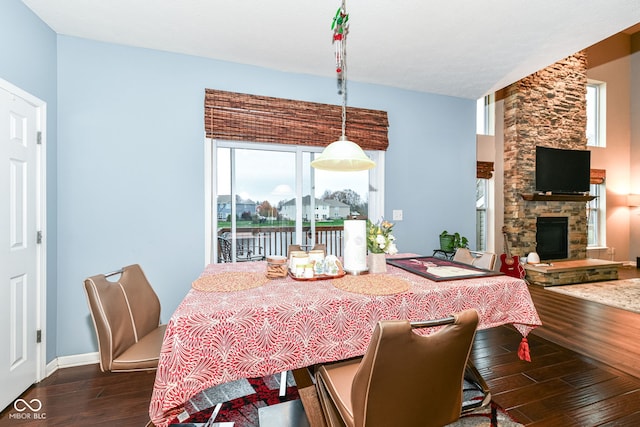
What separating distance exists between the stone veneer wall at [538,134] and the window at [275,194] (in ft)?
10.7

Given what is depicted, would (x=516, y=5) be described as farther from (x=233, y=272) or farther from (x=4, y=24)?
(x=4, y=24)

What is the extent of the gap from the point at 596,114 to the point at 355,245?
25.1ft

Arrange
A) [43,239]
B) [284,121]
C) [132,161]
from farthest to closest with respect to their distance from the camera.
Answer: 1. [284,121]
2. [132,161]
3. [43,239]

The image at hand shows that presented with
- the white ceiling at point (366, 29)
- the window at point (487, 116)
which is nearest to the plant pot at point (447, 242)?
the white ceiling at point (366, 29)

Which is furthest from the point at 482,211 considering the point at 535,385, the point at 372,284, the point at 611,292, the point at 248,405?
the point at 248,405

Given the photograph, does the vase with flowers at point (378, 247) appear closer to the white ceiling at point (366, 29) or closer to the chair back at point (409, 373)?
the chair back at point (409, 373)

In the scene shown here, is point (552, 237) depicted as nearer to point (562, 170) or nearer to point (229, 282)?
point (562, 170)

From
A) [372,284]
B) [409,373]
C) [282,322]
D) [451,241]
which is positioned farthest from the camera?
[451,241]

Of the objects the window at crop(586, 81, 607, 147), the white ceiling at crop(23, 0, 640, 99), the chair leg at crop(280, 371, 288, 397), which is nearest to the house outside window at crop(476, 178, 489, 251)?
the white ceiling at crop(23, 0, 640, 99)

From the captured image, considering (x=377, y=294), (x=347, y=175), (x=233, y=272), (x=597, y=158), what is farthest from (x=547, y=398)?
(x=597, y=158)

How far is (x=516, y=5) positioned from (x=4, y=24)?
11.2 ft

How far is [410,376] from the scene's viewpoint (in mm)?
983

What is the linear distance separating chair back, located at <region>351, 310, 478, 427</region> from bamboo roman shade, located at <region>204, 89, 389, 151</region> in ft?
8.07

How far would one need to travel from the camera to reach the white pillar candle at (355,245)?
1815 mm
